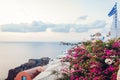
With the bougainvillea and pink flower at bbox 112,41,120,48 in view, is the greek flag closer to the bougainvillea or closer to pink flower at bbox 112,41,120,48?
the bougainvillea

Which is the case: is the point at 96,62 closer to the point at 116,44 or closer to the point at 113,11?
the point at 116,44

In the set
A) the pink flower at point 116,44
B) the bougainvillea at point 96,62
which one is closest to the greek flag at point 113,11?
the bougainvillea at point 96,62

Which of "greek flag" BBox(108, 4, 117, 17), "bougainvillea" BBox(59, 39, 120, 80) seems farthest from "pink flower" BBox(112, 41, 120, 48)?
"greek flag" BBox(108, 4, 117, 17)

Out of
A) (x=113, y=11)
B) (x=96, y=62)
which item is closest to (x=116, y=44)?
(x=96, y=62)

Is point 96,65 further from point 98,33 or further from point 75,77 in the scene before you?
point 98,33

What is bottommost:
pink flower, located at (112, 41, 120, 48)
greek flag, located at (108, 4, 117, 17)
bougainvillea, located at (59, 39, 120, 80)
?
bougainvillea, located at (59, 39, 120, 80)

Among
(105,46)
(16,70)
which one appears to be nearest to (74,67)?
(105,46)

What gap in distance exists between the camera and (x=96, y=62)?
12859 mm

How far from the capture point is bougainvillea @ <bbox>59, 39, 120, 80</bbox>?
12.3 metres

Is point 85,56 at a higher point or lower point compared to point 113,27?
lower

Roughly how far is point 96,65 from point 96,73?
387 mm

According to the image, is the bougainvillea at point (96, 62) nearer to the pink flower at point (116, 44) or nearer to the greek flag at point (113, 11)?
the pink flower at point (116, 44)

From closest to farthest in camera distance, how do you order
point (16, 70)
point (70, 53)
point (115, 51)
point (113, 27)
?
point (115, 51)
point (70, 53)
point (113, 27)
point (16, 70)

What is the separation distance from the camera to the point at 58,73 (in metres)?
Answer: 15.6
